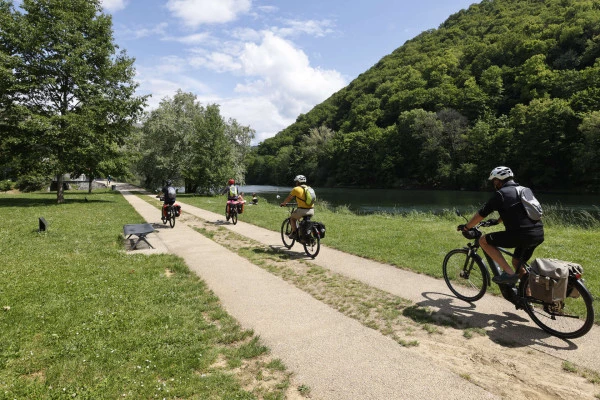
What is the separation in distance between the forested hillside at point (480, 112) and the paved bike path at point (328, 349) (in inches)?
1930

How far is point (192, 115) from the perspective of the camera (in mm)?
38781

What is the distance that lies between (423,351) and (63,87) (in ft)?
85.9

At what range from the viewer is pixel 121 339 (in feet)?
12.7

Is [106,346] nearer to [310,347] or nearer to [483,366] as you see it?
[310,347]

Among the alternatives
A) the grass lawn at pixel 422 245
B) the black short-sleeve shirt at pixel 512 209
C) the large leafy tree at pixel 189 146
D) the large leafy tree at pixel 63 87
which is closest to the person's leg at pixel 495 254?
the black short-sleeve shirt at pixel 512 209

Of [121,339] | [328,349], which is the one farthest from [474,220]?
[121,339]

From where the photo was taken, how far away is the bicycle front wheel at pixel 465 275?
5.24 metres

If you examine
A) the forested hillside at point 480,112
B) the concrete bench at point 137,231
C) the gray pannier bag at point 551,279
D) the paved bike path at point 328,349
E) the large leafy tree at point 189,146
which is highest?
the forested hillside at point 480,112

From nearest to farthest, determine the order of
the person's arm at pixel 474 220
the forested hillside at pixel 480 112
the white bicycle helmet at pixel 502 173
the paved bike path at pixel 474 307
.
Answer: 1. the paved bike path at pixel 474 307
2. the white bicycle helmet at pixel 502 173
3. the person's arm at pixel 474 220
4. the forested hillside at pixel 480 112

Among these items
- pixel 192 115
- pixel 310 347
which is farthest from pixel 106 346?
pixel 192 115

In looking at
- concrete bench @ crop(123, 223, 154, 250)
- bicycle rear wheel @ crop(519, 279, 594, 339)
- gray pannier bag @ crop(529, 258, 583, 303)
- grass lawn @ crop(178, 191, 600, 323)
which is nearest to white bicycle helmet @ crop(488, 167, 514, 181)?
gray pannier bag @ crop(529, 258, 583, 303)

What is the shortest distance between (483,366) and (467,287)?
222 centimetres

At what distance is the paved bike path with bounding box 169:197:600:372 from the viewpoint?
149 inches

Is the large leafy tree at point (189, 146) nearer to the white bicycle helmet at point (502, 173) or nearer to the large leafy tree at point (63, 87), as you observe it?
the large leafy tree at point (63, 87)
